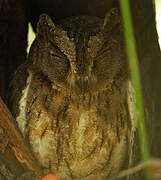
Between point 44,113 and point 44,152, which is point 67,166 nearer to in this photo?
point 44,152

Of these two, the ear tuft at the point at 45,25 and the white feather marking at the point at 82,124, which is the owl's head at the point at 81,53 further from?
the white feather marking at the point at 82,124

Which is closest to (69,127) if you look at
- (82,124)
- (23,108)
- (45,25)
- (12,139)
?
(82,124)

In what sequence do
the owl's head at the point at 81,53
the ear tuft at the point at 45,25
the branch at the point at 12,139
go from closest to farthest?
1. the branch at the point at 12,139
2. the owl's head at the point at 81,53
3. the ear tuft at the point at 45,25

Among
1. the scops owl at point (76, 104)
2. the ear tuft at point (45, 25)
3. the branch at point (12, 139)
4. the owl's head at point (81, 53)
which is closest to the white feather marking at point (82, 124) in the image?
the scops owl at point (76, 104)

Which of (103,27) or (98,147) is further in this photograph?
(98,147)

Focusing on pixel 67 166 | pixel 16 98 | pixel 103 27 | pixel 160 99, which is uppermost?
pixel 103 27

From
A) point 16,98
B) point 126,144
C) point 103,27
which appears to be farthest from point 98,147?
point 103,27

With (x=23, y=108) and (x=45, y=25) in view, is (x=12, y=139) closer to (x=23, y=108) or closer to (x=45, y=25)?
(x=23, y=108)

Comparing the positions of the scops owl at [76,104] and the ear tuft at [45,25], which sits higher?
the ear tuft at [45,25]
